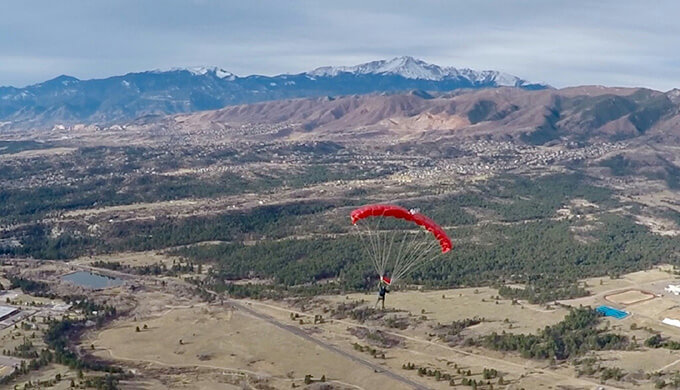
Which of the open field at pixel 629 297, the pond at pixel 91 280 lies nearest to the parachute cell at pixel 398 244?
the open field at pixel 629 297

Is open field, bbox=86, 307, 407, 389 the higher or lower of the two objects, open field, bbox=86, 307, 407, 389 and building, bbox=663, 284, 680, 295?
the lower

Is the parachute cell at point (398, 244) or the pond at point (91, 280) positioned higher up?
the parachute cell at point (398, 244)

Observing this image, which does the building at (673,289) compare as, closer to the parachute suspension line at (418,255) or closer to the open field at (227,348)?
the parachute suspension line at (418,255)

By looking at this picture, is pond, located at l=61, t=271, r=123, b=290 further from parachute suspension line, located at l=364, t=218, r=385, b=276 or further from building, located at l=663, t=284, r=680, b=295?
building, located at l=663, t=284, r=680, b=295

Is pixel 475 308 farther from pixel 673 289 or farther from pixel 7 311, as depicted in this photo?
pixel 7 311

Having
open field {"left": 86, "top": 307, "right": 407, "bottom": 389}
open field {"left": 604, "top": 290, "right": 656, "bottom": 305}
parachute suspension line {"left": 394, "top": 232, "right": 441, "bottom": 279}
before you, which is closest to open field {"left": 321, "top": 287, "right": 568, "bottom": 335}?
parachute suspension line {"left": 394, "top": 232, "right": 441, "bottom": 279}

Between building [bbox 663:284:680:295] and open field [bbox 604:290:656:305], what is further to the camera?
building [bbox 663:284:680:295]
